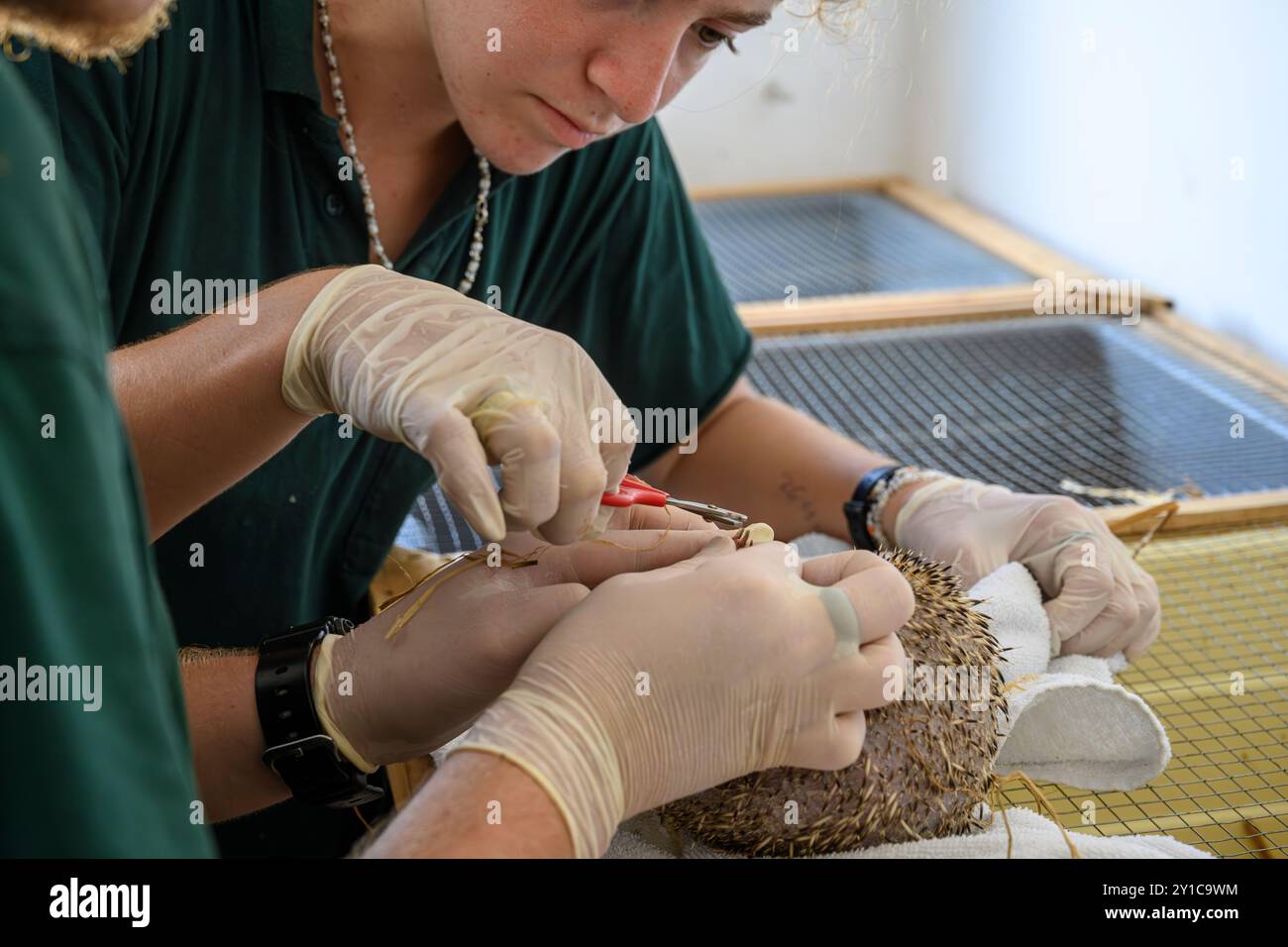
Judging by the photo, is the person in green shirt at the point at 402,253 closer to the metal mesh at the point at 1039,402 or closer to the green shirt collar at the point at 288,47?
the green shirt collar at the point at 288,47

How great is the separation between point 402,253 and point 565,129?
367 millimetres

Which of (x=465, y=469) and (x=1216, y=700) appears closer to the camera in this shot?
(x=465, y=469)

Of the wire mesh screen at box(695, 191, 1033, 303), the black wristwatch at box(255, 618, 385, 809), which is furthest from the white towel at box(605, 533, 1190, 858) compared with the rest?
the wire mesh screen at box(695, 191, 1033, 303)

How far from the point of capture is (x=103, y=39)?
2.15 ft

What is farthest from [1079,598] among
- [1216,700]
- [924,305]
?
[924,305]

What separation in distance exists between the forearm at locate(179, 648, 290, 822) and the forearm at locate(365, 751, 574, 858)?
37 centimetres

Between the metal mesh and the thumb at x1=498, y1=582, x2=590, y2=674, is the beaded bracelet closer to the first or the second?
the metal mesh

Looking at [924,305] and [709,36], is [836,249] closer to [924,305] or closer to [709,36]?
[924,305]

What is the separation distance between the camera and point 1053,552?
4.97 ft

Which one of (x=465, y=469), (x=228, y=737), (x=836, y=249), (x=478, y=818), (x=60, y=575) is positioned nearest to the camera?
(x=60, y=575)

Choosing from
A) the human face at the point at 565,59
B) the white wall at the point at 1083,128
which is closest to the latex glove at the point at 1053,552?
the white wall at the point at 1083,128

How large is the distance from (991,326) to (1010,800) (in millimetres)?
1757

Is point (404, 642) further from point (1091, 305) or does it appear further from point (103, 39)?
point (1091, 305)

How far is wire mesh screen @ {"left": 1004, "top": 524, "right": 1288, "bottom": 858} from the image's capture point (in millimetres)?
1229
